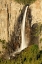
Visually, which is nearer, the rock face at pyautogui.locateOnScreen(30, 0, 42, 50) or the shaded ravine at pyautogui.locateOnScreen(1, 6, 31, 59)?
the rock face at pyautogui.locateOnScreen(30, 0, 42, 50)

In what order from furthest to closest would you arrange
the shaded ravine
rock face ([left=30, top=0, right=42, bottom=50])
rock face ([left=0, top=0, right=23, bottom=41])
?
rock face ([left=0, top=0, right=23, bottom=41]) < the shaded ravine < rock face ([left=30, top=0, right=42, bottom=50])

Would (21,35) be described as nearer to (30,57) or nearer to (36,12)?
(36,12)

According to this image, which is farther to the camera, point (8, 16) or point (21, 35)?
point (8, 16)

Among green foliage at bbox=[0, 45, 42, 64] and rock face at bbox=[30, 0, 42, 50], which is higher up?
rock face at bbox=[30, 0, 42, 50]

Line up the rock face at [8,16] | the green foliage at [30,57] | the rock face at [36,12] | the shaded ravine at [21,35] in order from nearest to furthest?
the green foliage at [30,57], the rock face at [36,12], the shaded ravine at [21,35], the rock face at [8,16]

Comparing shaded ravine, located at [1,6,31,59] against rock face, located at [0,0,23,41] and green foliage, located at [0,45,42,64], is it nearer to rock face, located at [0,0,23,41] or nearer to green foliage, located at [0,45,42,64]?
rock face, located at [0,0,23,41]

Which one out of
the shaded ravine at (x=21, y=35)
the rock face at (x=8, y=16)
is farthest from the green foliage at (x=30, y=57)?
the rock face at (x=8, y=16)

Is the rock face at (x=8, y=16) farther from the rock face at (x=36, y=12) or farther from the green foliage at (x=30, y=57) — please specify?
the green foliage at (x=30, y=57)

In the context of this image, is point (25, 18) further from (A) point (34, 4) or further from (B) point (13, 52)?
(B) point (13, 52)

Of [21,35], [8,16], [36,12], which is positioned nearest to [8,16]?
[8,16]

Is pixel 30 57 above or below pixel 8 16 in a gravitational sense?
below

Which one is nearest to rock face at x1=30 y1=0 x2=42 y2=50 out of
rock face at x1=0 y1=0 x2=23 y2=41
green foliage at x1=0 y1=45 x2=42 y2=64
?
rock face at x1=0 y1=0 x2=23 y2=41

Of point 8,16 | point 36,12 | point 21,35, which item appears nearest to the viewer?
point 36,12

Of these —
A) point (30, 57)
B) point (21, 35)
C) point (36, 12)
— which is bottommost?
point (30, 57)
